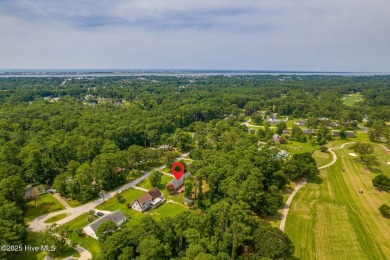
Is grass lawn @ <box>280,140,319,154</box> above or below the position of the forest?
below

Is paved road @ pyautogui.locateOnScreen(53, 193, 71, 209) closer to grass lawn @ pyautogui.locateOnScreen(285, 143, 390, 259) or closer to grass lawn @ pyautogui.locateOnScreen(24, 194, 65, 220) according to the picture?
grass lawn @ pyautogui.locateOnScreen(24, 194, 65, 220)

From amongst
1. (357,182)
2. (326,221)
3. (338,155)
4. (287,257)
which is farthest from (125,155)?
(338,155)

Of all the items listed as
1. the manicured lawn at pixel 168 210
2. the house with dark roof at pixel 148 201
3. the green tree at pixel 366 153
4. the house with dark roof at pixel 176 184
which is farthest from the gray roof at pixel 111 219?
the green tree at pixel 366 153

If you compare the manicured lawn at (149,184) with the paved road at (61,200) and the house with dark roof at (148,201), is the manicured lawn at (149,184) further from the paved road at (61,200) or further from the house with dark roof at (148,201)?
the paved road at (61,200)

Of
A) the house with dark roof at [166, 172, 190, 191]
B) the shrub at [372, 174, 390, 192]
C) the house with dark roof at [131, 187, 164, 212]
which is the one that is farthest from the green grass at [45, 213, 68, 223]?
the shrub at [372, 174, 390, 192]

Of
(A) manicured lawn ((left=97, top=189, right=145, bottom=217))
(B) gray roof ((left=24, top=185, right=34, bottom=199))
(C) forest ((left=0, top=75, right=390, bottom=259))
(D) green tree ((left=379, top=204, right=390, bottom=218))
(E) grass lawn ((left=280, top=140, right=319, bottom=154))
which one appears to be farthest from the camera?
(E) grass lawn ((left=280, top=140, right=319, bottom=154))

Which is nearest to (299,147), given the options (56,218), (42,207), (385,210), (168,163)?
(385,210)
